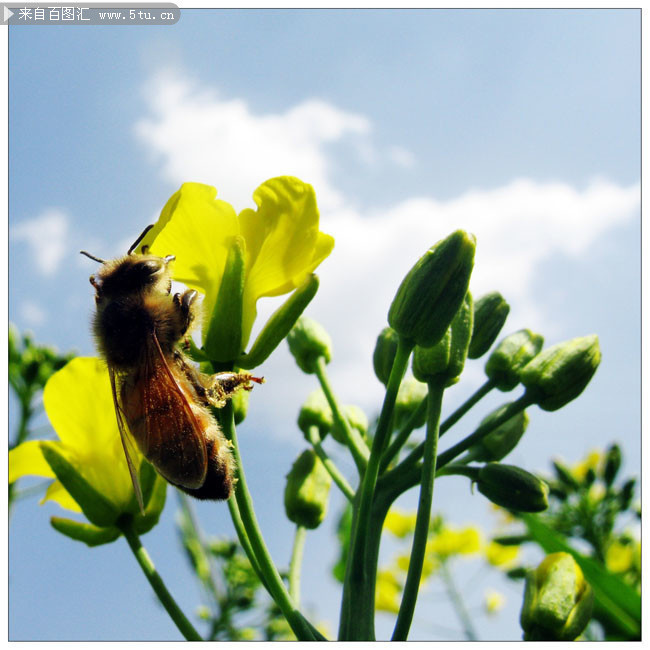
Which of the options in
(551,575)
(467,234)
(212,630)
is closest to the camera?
(467,234)

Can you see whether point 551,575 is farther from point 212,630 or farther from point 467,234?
point 212,630

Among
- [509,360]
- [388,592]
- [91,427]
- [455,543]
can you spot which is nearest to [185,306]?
[91,427]

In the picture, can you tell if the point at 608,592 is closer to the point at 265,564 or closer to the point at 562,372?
the point at 562,372

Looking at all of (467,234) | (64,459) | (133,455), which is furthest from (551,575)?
(64,459)

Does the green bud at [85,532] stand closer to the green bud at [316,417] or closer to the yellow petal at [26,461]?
the yellow petal at [26,461]

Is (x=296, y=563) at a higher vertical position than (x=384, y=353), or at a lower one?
lower

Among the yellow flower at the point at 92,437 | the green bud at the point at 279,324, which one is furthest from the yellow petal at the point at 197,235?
the yellow flower at the point at 92,437

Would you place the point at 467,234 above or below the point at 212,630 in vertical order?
above
